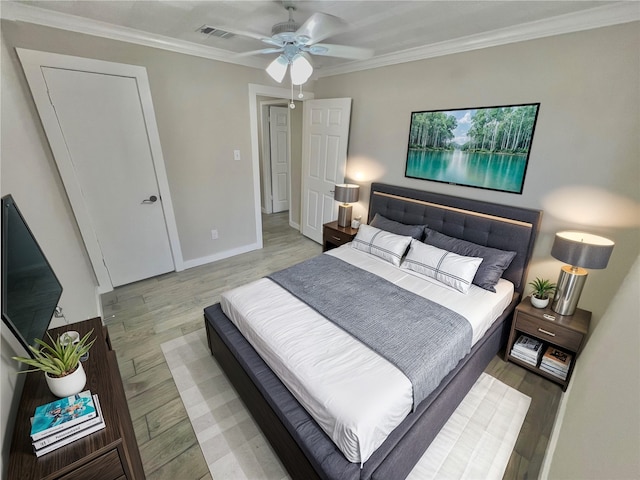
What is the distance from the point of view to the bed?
4.06ft

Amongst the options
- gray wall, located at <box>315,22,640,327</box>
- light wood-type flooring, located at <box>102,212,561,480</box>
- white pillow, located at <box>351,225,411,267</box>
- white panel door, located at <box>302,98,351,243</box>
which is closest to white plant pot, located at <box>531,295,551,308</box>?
gray wall, located at <box>315,22,640,327</box>

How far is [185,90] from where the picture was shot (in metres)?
2.99

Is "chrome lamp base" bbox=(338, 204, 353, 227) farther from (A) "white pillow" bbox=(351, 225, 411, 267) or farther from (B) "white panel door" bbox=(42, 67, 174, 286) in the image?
(B) "white panel door" bbox=(42, 67, 174, 286)

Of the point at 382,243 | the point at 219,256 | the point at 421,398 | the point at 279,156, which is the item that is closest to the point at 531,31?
the point at 382,243

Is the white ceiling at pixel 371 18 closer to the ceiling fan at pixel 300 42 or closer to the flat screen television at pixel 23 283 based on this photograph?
the ceiling fan at pixel 300 42

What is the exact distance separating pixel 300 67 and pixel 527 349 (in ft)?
8.87

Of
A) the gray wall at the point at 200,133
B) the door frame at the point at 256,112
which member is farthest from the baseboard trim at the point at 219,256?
the door frame at the point at 256,112

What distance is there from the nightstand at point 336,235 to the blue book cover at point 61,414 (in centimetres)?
267

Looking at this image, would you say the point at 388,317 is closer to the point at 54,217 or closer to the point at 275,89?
the point at 54,217

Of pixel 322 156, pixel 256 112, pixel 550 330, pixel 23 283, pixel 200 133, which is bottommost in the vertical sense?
pixel 550 330

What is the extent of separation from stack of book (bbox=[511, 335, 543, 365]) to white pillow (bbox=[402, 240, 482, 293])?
2.00ft

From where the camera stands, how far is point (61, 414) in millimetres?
963

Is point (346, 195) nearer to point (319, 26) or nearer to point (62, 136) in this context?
point (319, 26)

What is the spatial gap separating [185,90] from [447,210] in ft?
10.0
